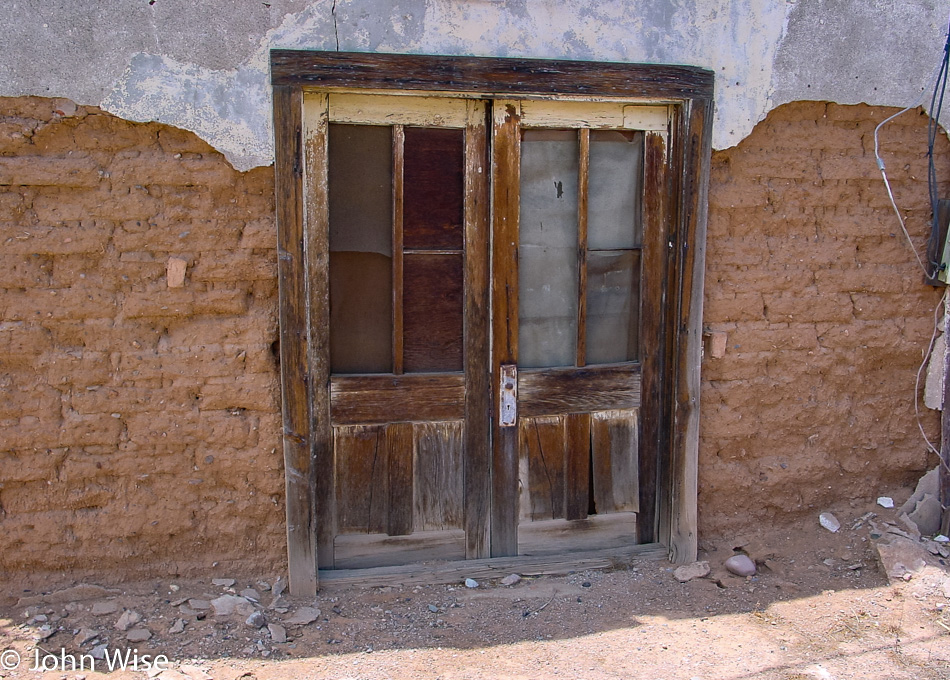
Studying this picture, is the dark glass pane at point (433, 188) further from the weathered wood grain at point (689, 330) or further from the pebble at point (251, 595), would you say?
the pebble at point (251, 595)

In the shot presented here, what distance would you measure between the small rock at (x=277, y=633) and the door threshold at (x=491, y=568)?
Result: 301mm

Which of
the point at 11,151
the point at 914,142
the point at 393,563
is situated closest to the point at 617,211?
the point at 914,142

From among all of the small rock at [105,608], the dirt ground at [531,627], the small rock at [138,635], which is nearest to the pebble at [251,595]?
the dirt ground at [531,627]

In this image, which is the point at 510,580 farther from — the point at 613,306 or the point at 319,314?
the point at 319,314

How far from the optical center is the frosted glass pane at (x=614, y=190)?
3574mm

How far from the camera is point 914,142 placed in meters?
3.76

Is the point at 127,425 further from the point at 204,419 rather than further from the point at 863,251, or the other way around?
the point at 863,251

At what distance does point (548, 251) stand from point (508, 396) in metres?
0.67

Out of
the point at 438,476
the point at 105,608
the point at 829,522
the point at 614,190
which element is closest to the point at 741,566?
the point at 829,522

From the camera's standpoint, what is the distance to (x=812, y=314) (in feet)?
12.3

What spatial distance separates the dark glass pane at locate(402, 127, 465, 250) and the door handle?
589mm

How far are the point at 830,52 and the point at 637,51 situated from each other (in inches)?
36.0

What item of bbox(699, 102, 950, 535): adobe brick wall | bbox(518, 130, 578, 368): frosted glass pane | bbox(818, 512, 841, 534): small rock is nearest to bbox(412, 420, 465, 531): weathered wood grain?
bbox(518, 130, 578, 368): frosted glass pane

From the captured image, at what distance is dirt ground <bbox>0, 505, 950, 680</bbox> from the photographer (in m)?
3.02
